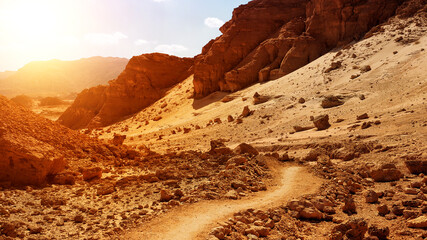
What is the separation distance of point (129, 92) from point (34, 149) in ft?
107

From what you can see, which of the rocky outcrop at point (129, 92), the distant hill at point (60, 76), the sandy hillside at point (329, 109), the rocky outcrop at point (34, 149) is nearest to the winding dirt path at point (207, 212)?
the rocky outcrop at point (34, 149)

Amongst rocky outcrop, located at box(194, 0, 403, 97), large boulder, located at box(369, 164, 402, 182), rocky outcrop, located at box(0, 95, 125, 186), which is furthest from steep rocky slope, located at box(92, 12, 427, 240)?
rocky outcrop, located at box(0, 95, 125, 186)

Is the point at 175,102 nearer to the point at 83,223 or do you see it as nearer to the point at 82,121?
the point at 82,121

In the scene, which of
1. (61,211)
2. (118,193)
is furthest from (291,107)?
(61,211)

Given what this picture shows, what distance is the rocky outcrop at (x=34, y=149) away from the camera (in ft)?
26.1

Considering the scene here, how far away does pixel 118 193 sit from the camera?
8.08 m

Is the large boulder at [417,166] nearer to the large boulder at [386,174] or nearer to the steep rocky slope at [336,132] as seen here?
the steep rocky slope at [336,132]

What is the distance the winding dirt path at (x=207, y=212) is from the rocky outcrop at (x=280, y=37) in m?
22.3

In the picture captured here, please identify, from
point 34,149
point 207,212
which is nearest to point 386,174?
point 207,212

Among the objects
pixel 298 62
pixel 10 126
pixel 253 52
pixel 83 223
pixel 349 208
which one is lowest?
pixel 349 208

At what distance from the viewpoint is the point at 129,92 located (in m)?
40.2

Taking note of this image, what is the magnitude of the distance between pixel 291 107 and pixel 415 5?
1626 centimetres

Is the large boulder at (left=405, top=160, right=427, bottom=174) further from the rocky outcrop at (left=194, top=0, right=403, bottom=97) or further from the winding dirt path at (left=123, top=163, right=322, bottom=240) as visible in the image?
the rocky outcrop at (left=194, top=0, right=403, bottom=97)

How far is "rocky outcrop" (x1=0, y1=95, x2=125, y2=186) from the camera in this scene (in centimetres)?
795
